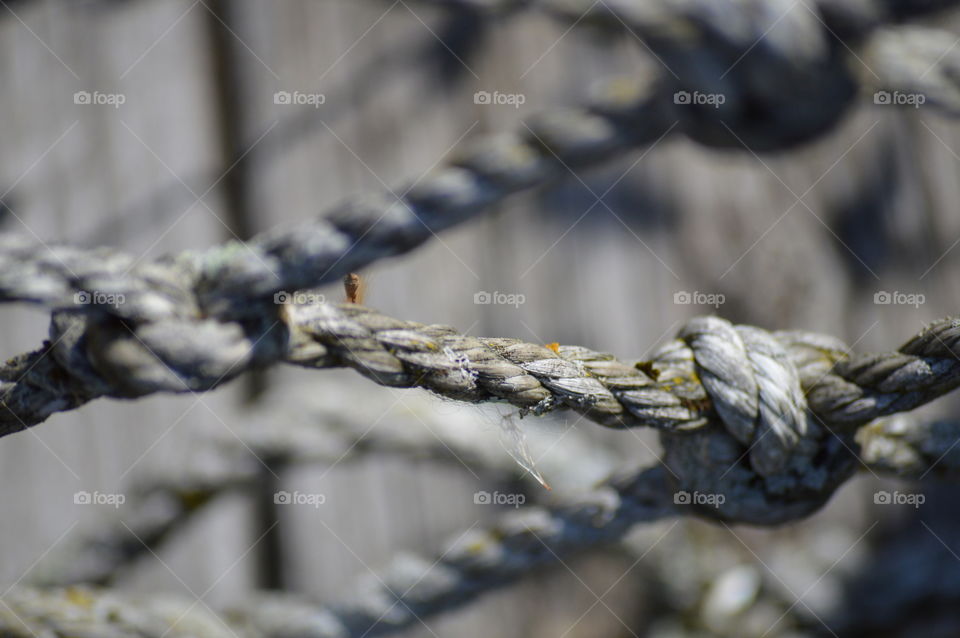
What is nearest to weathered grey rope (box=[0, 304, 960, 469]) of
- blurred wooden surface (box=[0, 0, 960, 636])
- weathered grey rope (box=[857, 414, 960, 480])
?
weathered grey rope (box=[857, 414, 960, 480])

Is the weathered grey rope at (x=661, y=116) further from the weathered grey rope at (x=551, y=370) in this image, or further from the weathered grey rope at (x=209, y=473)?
the weathered grey rope at (x=209, y=473)

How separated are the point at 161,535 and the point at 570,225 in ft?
2.52

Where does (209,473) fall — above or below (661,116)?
below

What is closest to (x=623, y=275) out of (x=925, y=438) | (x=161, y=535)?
(x=925, y=438)

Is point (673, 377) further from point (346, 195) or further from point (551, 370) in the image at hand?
point (346, 195)

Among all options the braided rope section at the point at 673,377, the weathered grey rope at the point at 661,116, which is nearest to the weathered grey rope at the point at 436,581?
the braided rope section at the point at 673,377

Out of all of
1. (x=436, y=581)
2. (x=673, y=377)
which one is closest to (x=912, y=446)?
(x=673, y=377)

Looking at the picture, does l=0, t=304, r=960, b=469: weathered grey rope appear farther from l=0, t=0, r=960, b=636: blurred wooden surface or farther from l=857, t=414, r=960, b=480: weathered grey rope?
l=0, t=0, r=960, b=636: blurred wooden surface

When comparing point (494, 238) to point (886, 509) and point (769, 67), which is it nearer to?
point (769, 67)

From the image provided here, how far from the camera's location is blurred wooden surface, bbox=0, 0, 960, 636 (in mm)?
1036

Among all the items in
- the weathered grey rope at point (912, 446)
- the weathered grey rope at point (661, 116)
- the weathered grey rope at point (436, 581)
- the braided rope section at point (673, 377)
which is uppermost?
the weathered grey rope at point (661, 116)

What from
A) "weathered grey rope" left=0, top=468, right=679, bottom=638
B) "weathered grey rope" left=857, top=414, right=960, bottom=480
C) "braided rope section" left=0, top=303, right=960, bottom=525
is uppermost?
"braided rope section" left=0, top=303, right=960, bottom=525

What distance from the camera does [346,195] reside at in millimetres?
1040

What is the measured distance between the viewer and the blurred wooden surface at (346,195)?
3.40 ft
